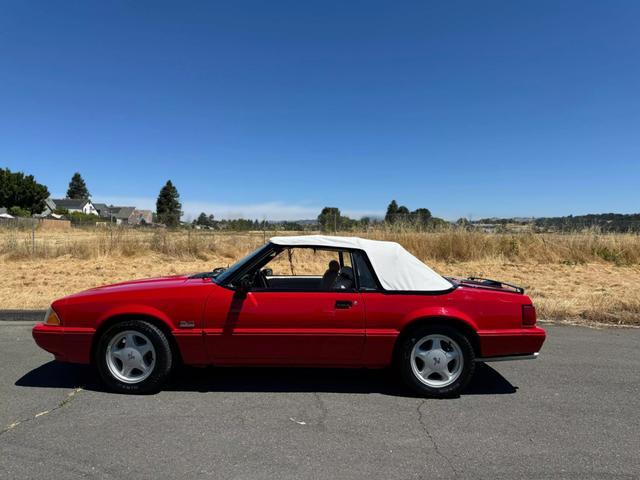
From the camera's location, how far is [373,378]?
484cm

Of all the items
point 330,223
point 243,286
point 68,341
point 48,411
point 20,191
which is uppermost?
point 20,191

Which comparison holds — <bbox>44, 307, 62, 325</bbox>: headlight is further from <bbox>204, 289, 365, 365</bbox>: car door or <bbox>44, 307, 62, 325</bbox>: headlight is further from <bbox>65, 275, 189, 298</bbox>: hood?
<bbox>204, 289, 365, 365</bbox>: car door

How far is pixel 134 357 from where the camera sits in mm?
4254

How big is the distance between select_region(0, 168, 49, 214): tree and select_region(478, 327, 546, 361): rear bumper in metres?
81.5

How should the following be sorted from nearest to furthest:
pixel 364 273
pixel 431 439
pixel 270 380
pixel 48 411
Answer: pixel 431 439, pixel 48 411, pixel 364 273, pixel 270 380

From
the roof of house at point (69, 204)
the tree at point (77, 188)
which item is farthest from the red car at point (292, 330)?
the tree at point (77, 188)

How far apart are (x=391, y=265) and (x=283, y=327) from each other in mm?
1205

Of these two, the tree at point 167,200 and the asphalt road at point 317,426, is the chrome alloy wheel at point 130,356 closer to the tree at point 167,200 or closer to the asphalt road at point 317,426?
the asphalt road at point 317,426

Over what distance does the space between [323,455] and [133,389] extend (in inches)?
80.6

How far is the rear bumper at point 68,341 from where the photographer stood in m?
4.26

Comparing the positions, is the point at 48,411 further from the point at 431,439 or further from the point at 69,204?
the point at 69,204

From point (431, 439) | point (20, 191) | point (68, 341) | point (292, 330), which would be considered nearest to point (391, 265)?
point (292, 330)

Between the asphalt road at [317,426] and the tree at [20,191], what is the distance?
7879 cm

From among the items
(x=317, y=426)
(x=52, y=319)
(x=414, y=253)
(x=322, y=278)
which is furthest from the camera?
(x=414, y=253)
